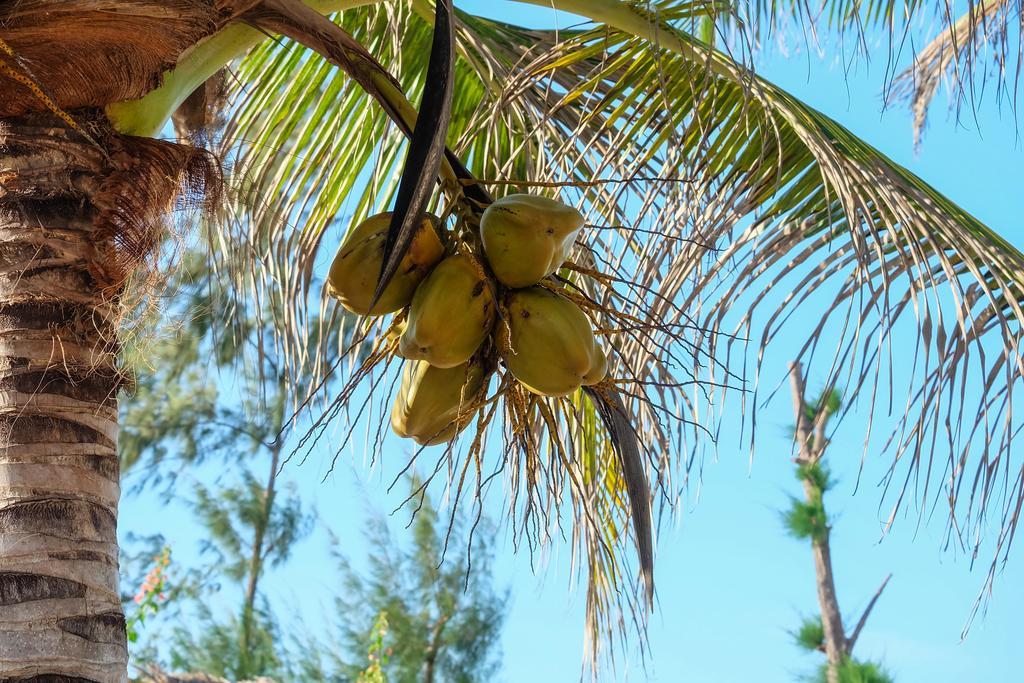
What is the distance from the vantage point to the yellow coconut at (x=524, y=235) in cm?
126

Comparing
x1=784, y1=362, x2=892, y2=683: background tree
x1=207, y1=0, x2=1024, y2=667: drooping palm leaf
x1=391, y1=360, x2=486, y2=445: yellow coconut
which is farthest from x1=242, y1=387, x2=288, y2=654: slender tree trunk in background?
x1=391, y1=360, x2=486, y2=445: yellow coconut

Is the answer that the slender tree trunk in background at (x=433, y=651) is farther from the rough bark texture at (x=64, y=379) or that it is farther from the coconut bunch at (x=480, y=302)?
the coconut bunch at (x=480, y=302)

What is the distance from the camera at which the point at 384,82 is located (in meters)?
1.50

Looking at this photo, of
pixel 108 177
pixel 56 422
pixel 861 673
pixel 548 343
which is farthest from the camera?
pixel 861 673

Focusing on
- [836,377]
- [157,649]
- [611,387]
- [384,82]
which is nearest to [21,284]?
[384,82]

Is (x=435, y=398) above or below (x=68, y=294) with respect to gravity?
below

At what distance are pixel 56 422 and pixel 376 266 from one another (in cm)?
55

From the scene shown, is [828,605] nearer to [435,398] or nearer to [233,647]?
[233,647]

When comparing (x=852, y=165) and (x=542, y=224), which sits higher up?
(x=852, y=165)

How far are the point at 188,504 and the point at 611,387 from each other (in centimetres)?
950

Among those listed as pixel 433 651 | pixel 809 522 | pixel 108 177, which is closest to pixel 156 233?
pixel 108 177

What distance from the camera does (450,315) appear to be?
1244 mm

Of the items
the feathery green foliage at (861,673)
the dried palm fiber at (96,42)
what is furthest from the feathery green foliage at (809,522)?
the dried palm fiber at (96,42)

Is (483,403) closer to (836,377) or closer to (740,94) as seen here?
(836,377)
